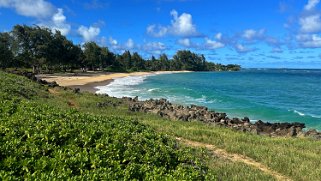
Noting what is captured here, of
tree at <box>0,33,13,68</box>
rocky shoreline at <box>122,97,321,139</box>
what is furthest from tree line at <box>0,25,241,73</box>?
rocky shoreline at <box>122,97,321,139</box>

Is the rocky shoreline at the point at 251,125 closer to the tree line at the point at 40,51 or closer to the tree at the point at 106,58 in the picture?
the tree line at the point at 40,51

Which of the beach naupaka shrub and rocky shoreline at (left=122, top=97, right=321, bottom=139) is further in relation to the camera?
rocky shoreline at (left=122, top=97, right=321, bottom=139)

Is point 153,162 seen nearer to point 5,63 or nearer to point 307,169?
point 307,169

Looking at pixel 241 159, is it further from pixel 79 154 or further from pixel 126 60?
pixel 126 60

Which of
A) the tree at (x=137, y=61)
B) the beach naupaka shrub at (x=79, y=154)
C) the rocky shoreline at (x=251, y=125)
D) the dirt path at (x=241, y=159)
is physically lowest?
the tree at (x=137, y=61)

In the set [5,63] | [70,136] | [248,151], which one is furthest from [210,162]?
[5,63]

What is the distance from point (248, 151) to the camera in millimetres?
13945

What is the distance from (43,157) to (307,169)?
844 centimetres

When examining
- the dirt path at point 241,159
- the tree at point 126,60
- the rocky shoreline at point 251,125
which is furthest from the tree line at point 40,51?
the dirt path at point 241,159

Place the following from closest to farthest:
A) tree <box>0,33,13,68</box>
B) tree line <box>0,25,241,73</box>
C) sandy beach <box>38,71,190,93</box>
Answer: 1. sandy beach <box>38,71,190,93</box>
2. tree <box>0,33,13,68</box>
3. tree line <box>0,25,241,73</box>

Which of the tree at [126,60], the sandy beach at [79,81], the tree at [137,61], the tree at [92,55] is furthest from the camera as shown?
the tree at [137,61]

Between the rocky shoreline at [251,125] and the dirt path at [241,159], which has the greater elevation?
the dirt path at [241,159]

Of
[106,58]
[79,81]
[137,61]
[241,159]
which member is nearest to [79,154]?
[241,159]

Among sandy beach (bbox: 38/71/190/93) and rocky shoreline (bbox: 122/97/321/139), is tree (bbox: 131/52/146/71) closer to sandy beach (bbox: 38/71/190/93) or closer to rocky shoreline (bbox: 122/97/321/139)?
sandy beach (bbox: 38/71/190/93)
